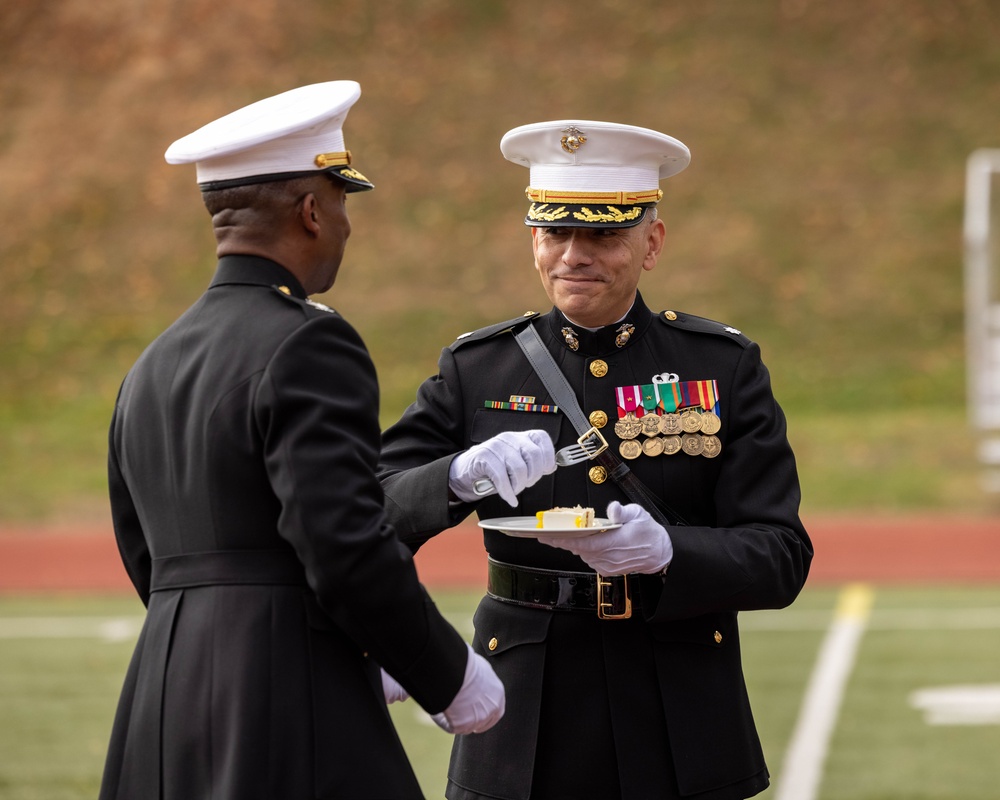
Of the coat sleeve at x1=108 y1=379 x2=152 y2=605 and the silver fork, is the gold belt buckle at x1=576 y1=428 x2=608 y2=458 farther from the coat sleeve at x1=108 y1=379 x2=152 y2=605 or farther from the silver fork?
the coat sleeve at x1=108 y1=379 x2=152 y2=605

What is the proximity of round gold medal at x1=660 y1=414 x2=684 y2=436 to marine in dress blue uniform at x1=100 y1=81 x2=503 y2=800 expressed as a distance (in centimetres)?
74

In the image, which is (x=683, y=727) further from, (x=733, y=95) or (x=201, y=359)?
(x=733, y=95)

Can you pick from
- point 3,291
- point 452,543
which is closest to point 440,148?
point 3,291

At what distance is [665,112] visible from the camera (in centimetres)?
2206

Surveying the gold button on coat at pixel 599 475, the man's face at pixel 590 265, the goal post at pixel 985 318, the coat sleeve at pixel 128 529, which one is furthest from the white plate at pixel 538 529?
the goal post at pixel 985 318

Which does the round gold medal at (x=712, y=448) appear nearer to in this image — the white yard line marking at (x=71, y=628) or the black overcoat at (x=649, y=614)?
the black overcoat at (x=649, y=614)

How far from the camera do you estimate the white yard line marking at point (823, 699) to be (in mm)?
5891

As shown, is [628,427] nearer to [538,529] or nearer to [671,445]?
[671,445]

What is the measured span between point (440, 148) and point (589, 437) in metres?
19.5

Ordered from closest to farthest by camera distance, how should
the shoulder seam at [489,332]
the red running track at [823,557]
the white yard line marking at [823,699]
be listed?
the shoulder seam at [489,332] → the white yard line marking at [823,699] → the red running track at [823,557]

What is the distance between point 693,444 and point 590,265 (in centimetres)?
44

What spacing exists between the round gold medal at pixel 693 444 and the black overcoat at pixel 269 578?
749 millimetres

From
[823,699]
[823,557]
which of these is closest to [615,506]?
[823,699]

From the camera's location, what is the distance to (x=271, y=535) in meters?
2.59
